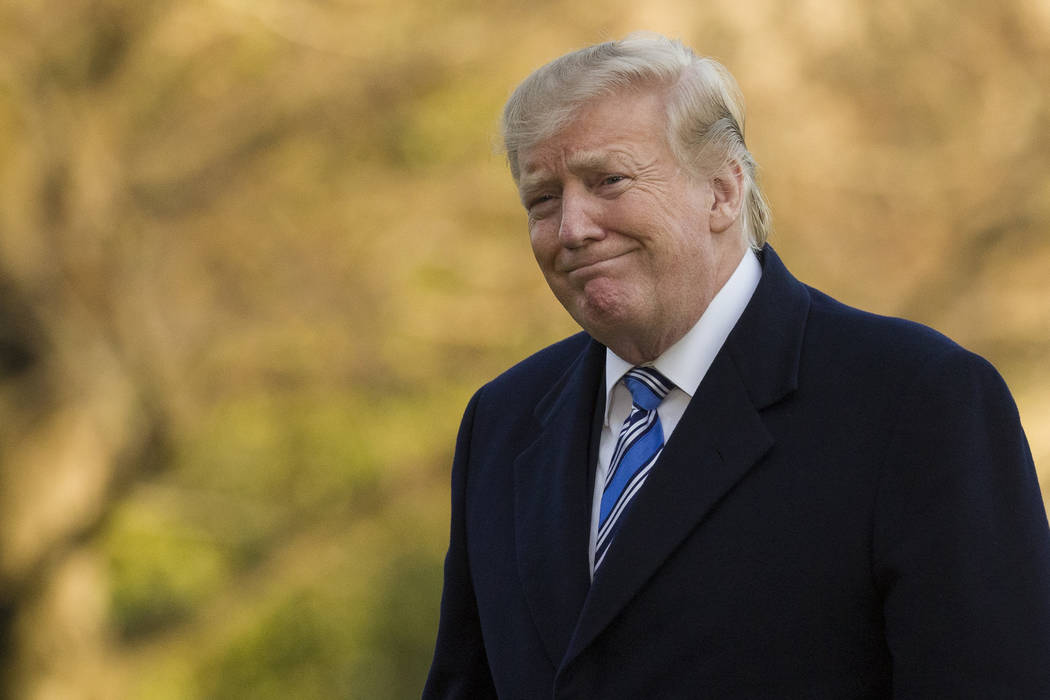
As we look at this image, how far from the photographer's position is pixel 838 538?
5.06 ft

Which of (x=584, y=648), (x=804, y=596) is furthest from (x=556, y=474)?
(x=804, y=596)

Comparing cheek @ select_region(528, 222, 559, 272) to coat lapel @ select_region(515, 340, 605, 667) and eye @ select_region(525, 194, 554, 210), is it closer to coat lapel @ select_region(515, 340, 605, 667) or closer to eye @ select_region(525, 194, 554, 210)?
eye @ select_region(525, 194, 554, 210)

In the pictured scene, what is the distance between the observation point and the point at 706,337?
1812 mm

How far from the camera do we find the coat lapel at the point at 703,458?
1.64 metres

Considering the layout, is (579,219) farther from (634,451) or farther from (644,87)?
(634,451)

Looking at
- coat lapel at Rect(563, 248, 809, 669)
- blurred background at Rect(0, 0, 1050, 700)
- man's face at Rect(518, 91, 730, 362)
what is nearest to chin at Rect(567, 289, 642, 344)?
man's face at Rect(518, 91, 730, 362)

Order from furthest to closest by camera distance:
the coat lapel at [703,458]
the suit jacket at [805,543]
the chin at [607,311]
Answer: the chin at [607,311] → the coat lapel at [703,458] → the suit jacket at [805,543]

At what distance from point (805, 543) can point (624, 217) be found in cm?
52

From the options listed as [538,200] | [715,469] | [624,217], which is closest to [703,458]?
[715,469]

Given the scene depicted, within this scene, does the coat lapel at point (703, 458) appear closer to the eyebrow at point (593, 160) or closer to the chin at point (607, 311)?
the chin at point (607, 311)

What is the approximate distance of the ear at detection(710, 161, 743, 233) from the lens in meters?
1.82

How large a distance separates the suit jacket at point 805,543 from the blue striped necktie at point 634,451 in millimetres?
41

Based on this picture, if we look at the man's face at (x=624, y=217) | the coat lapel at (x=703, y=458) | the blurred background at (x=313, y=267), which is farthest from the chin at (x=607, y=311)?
the blurred background at (x=313, y=267)

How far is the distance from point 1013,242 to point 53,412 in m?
3.85
